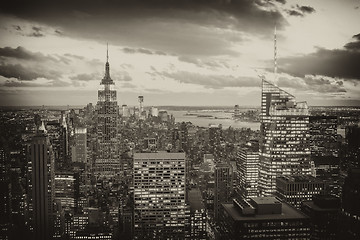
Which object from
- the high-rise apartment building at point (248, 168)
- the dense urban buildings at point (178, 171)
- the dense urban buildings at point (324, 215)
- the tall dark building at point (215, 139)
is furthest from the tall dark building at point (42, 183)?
the dense urban buildings at point (324, 215)

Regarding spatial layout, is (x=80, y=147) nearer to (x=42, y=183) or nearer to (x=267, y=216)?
(x=42, y=183)

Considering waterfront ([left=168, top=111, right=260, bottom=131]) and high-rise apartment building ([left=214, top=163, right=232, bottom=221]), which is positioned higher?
waterfront ([left=168, top=111, right=260, bottom=131])

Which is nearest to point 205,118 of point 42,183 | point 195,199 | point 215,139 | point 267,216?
point 215,139

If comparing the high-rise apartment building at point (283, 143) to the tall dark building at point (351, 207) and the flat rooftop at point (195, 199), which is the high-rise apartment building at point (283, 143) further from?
the tall dark building at point (351, 207)

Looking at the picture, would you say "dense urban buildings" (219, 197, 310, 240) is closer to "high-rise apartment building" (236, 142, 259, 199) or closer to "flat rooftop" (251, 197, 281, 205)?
"flat rooftop" (251, 197, 281, 205)

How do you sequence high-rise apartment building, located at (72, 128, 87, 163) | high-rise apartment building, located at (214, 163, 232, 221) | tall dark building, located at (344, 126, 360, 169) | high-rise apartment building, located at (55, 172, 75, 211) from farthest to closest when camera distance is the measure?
high-rise apartment building, located at (72, 128, 87, 163) → high-rise apartment building, located at (214, 163, 232, 221) → high-rise apartment building, located at (55, 172, 75, 211) → tall dark building, located at (344, 126, 360, 169)

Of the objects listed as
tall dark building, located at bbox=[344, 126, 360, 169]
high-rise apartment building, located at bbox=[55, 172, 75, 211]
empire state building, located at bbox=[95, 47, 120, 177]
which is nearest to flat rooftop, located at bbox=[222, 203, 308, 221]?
tall dark building, located at bbox=[344, 126, 360, 169]

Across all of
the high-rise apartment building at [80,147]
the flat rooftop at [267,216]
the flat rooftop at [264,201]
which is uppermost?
the high-rise apartment building at [80,147]
